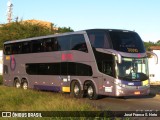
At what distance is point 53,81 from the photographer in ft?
80.9

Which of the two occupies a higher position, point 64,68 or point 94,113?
point 64,68

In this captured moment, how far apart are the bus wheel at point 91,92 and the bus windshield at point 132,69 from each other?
6.75 ft

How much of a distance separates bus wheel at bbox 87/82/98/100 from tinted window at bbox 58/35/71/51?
286cm

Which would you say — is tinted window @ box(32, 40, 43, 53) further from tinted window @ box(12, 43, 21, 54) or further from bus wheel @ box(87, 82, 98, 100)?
bus wheel @ box(87, 82, 98, 100)

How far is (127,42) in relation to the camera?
2066cm

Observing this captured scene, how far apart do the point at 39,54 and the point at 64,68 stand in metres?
3.12

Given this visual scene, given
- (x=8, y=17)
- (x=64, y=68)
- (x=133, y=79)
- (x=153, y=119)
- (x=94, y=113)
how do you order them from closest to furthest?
1. (x=94, y=113)
2. (x=153, y=119)
3. (x=133, y=79)
4. (x=64, y=68)
5. (x=8, y=17)

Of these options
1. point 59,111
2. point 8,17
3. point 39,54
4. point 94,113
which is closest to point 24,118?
point 59,111

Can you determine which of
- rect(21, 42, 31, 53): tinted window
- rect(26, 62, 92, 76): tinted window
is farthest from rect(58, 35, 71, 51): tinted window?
rect(21, 42, 31, 53): tinted window

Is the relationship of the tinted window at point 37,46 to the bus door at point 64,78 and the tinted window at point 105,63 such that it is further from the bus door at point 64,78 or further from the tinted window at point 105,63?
the tinted window at point 105,63

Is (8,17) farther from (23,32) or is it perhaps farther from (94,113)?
(94,113)

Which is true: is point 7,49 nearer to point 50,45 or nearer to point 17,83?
point 17,83

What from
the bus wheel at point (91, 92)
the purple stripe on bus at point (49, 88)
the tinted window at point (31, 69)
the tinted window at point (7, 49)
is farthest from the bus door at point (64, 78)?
the tinted window at point (7, 49)

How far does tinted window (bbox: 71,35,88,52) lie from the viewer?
71.2 feet
